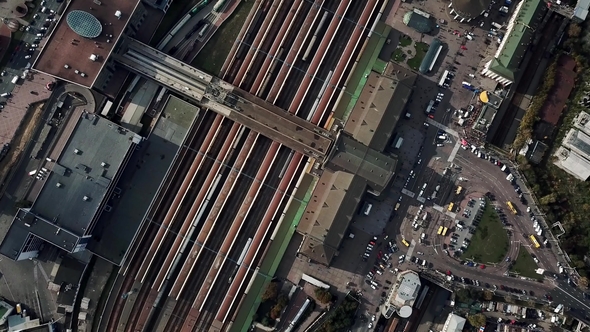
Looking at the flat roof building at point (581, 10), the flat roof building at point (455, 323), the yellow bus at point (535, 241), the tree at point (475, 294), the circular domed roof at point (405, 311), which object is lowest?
the circular domed roof at point (405, 311)

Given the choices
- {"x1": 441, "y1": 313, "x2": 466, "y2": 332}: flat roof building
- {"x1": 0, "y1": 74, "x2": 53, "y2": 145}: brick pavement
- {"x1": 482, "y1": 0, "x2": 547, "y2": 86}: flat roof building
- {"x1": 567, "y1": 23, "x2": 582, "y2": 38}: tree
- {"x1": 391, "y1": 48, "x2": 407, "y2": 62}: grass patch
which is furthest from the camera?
{"x1": 567, "y1": 23, "x2": 582, "y2": 38}: tree

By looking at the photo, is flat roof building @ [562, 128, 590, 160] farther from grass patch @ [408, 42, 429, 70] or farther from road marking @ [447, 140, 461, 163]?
grass patch @ [408, 42, 429, 70]

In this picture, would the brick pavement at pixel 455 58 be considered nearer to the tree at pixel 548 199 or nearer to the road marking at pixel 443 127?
the road marking at pixel 443 127

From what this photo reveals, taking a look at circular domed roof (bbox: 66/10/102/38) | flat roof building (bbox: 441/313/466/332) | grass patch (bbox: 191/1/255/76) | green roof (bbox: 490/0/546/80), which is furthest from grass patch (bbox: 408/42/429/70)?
circular domed roof (bbox: 66/10/102/38)

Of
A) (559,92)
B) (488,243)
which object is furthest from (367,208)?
(559,92)

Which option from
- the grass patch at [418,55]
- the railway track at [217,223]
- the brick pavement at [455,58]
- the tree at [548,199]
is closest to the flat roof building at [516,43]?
the brick pavement at [455,58]

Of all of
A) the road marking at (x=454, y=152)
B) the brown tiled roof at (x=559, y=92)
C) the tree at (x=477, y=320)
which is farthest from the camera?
the brown tiled roof at (x=559, y=92)

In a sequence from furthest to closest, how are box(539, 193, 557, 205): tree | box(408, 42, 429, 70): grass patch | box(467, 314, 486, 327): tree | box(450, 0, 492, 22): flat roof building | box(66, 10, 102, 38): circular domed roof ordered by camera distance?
box(408, 42, 429, 70): grass patch → box(539, 193, 557, 205): tree → box(450, 0, 492, 22): flat roof building → box(467, 314, 486, 327): tree → box(66, 10, 102, 38): circular domed roof
